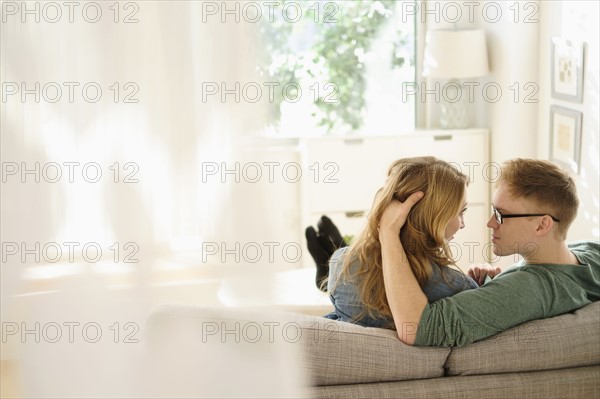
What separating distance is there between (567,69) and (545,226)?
2511 mm

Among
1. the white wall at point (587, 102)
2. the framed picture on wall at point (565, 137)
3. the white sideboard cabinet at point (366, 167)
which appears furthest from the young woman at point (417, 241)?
the white sideboard cabinet at point (366, 167)

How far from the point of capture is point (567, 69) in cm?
420

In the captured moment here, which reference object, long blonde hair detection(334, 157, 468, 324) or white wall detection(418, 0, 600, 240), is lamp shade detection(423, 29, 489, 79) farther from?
A: long blonde hair detection(334, 157, 468, 324)

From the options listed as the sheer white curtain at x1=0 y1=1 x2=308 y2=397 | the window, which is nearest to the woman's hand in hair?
the sheer white curtain at x1=0 y1=1 x2=308 y2=397

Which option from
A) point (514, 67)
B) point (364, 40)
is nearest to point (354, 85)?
point (364, 40)

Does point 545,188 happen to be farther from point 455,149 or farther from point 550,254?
point 455,149

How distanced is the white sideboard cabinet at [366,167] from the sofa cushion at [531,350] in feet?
10.4

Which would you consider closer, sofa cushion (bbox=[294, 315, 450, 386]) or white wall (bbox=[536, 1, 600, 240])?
sofa cushion (bbox=[294, 315, 450, 386])

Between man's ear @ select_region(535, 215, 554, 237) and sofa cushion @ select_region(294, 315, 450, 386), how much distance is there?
39 cm

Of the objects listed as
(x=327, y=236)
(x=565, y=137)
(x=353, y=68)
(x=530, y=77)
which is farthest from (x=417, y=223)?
(x=353, y=68)

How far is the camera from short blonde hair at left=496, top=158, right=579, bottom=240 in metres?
1.95

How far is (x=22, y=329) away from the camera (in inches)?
33.1

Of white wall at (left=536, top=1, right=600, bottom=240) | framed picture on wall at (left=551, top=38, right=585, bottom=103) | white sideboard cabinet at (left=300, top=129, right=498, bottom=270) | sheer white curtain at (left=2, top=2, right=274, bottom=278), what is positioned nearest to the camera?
sheer white curtain at (left=2, top=2, right=274, bottom=278)

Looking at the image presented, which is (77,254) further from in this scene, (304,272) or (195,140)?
(304,272)
